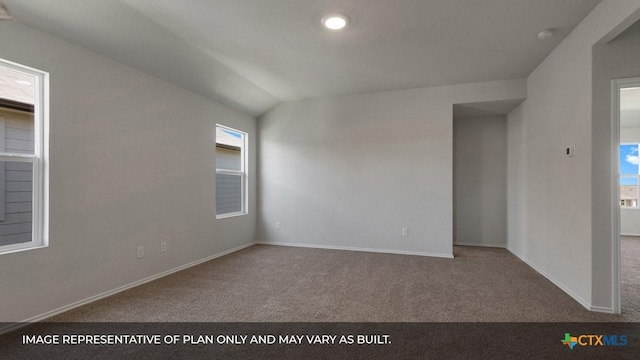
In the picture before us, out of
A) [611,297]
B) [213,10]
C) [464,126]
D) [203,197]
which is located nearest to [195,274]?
[203,197]

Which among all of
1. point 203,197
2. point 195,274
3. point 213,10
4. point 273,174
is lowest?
point 195,274

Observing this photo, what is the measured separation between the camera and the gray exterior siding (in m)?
2.28

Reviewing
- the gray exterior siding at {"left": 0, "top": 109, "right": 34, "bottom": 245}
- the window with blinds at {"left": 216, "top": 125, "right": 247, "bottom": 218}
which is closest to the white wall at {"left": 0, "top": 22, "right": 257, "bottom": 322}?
the gray exterior siding at {"left": 0, "top": 109, "right": 34, "bottom": 245}

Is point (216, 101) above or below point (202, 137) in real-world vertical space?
above

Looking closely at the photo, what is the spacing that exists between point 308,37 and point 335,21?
0.42m

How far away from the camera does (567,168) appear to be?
2895mm

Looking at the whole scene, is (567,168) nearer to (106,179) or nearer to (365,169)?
(365,169)

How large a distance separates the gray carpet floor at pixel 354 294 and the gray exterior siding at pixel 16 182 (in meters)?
0.78

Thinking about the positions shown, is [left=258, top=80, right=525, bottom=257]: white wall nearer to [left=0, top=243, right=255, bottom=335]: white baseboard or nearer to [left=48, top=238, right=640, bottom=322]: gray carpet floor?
[left=48, top=238, right=640, bottom=322]: gray carpet floor

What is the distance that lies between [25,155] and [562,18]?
4755mm

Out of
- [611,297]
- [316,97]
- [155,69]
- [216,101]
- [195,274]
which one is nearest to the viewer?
[611,297]

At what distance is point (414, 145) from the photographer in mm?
4535

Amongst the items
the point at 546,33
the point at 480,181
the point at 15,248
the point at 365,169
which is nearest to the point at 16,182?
the point at 15,248

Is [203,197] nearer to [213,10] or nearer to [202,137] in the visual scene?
[202,137]
